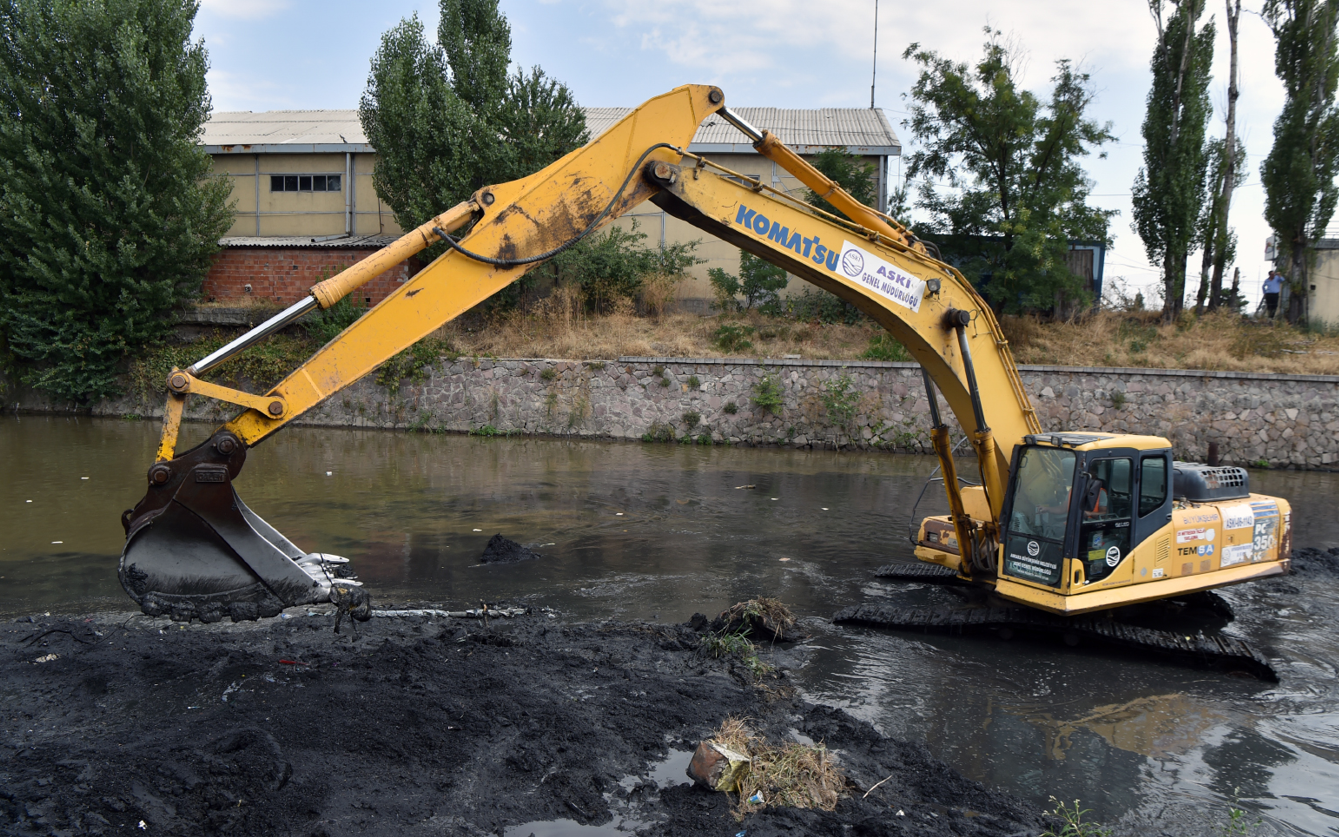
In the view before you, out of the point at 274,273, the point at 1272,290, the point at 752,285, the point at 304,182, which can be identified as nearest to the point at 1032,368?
the point at 752,285

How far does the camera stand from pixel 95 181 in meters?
21.4

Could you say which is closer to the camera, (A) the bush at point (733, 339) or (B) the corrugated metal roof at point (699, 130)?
(A) the bush at point (733, 339)

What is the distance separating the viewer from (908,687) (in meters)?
6.84

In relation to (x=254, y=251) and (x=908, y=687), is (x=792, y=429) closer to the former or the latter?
(x=908, y=687)

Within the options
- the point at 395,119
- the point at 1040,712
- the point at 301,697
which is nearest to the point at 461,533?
the point at 301,697

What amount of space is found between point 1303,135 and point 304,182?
28.1 m

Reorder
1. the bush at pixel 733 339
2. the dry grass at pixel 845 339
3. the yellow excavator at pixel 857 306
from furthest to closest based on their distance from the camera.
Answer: the bush at pixel 733 339 → the dry grass at pixel 845 339 → the yellow excavator at pixel 857 306

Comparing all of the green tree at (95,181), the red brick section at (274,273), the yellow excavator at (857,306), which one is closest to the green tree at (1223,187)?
the yellow excavator at (857,306)

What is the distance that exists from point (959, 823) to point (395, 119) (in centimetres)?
2403

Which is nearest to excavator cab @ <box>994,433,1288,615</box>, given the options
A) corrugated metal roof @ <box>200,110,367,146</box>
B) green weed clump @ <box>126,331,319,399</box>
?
green weed clump @ <box>126,331,319,399</box>

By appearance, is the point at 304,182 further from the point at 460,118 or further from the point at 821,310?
the point at 821,310

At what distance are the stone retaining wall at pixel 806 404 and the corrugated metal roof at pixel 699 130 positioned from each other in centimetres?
853

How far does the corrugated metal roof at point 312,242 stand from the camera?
24688mm

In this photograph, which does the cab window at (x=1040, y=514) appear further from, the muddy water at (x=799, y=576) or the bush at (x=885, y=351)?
the bush at (x=885, y=351)
